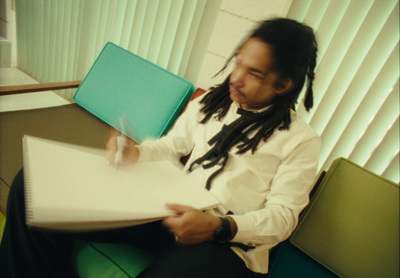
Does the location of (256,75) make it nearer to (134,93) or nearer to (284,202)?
(284,202)

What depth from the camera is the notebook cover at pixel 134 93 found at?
1.41 metres

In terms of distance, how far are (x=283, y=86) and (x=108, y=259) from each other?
905 mm

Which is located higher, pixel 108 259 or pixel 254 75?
pixel 254 75

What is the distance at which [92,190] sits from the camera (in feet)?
2.14

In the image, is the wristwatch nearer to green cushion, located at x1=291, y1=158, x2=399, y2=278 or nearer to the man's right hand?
the man's right hand

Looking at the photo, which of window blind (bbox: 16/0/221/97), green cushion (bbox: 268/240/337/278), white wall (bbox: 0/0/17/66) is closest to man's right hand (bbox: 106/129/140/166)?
green cushion (bbox: 268/240/337/278)

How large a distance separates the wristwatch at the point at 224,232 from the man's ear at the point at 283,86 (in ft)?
1.75

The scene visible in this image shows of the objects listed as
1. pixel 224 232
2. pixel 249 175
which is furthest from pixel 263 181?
pixel 224 232

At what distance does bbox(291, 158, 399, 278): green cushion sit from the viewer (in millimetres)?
933

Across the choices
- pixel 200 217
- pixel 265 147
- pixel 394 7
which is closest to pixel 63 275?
pixel 200 217

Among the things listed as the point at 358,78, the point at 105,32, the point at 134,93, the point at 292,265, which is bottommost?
the point at 292,265

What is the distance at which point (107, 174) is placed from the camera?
2.49 ft

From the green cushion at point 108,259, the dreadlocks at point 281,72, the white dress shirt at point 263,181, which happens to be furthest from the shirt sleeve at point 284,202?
the green cushion at point 108,259

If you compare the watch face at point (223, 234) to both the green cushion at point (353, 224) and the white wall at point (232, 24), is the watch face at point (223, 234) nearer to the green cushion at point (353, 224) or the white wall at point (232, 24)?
the green cushion at point (353, 224)
